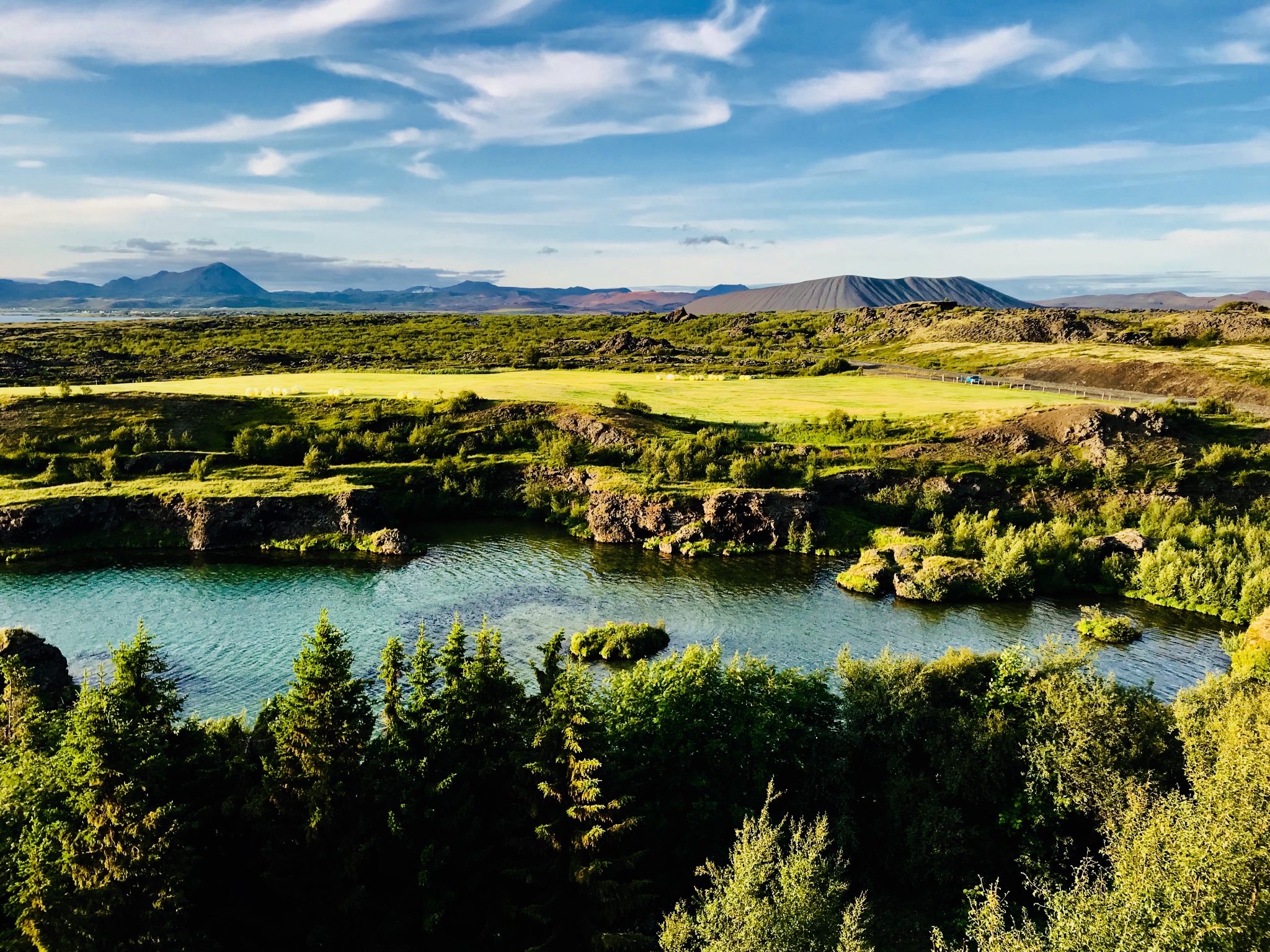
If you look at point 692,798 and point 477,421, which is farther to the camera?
point 477,421

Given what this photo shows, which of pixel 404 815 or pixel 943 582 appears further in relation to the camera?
pixel 943 582

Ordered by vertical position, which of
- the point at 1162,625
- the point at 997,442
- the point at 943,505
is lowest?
the point at 1162,625

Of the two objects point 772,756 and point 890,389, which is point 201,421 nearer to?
point 772,756

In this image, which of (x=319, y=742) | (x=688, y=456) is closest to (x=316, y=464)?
(x=688, y=456)

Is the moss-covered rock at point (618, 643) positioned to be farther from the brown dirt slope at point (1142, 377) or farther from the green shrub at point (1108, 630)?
the brown dirt slope at point (1142, 377)

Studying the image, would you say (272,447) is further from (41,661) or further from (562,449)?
(41,661)

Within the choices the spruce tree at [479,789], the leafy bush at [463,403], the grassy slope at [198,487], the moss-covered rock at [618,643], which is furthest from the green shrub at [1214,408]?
the grassy slope at [198,487]

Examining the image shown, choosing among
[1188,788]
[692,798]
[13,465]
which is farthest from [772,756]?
[13,465]
